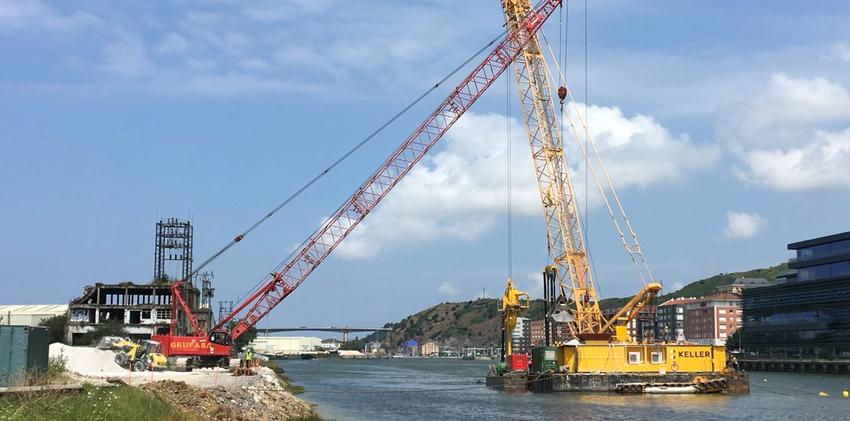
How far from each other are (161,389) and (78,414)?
13029mm

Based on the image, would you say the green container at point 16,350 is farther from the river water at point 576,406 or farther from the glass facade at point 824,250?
the glass facade at point 824,250

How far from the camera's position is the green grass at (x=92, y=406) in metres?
25.1

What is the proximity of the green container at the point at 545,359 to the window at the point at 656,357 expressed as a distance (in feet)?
26.3

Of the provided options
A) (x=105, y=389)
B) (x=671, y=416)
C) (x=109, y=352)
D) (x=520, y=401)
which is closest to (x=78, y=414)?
(x=105, y=389)

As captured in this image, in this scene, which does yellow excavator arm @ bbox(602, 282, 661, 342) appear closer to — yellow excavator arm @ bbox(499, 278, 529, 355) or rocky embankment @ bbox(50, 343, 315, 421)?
yellow excavator arm @ bbox(499, 278, 529, 355)

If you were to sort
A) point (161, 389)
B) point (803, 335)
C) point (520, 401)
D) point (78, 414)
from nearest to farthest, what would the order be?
point (78, 414), point (161, 389), point (520, 401), point (803, 335)

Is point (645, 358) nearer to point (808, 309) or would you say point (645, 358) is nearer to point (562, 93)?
point (562, 93)

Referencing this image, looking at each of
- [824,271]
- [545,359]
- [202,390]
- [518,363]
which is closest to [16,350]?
[202,390]

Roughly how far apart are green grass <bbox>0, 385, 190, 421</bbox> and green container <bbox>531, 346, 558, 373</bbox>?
1940 inches

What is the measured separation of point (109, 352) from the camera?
59.6 metres

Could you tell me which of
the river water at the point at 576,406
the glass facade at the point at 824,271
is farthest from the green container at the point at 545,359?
the glass facade at the point at 824,271

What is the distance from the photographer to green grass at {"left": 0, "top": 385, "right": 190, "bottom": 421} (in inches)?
987

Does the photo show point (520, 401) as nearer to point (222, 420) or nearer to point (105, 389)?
point (222, 420)

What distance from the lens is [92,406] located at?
27859 millimetres
